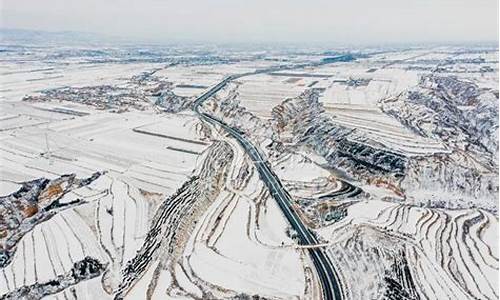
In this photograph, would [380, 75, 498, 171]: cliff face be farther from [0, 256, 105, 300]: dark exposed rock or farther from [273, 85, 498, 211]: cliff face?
[0, 256, 105, 300]: dark exposed rock

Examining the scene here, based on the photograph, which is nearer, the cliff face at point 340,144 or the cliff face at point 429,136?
the cliff face at point 429,136

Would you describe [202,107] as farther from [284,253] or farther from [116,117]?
[284,253]

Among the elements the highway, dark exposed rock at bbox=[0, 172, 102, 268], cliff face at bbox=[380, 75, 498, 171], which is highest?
cliff face at bbox=[380, 75, 498, 171]

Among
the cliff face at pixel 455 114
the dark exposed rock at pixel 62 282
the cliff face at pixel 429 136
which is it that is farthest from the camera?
the cliff face at pixel 455 114

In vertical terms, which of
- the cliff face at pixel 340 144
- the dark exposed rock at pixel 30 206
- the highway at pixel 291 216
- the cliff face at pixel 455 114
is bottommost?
the highway at pixel 291 216

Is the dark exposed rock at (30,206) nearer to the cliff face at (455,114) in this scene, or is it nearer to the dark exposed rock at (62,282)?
the dark exposed rock at (62,282)

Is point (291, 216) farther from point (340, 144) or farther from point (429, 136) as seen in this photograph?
point (429, 136)

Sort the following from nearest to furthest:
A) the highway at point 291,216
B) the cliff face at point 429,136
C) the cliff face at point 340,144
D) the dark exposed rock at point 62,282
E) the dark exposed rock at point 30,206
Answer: the dark exposed rock at point 62,282
the highway at point 291,216
the dark exposed rock at point 30,206
the cliff face at point 429,136
the cliff face at point 340,144

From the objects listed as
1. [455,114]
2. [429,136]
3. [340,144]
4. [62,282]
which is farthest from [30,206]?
[455,114]

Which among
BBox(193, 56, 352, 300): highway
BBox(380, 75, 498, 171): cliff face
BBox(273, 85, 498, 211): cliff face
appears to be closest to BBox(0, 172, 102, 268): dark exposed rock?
BBox(193, 56, 352, 300): highway

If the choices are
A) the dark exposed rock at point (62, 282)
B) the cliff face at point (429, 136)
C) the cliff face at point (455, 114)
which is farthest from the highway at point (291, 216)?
the cliff face at point (455, 114)

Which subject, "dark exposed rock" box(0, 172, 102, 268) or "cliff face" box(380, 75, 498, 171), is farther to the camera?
"cliff face" box(380, 75, 498, 171)
